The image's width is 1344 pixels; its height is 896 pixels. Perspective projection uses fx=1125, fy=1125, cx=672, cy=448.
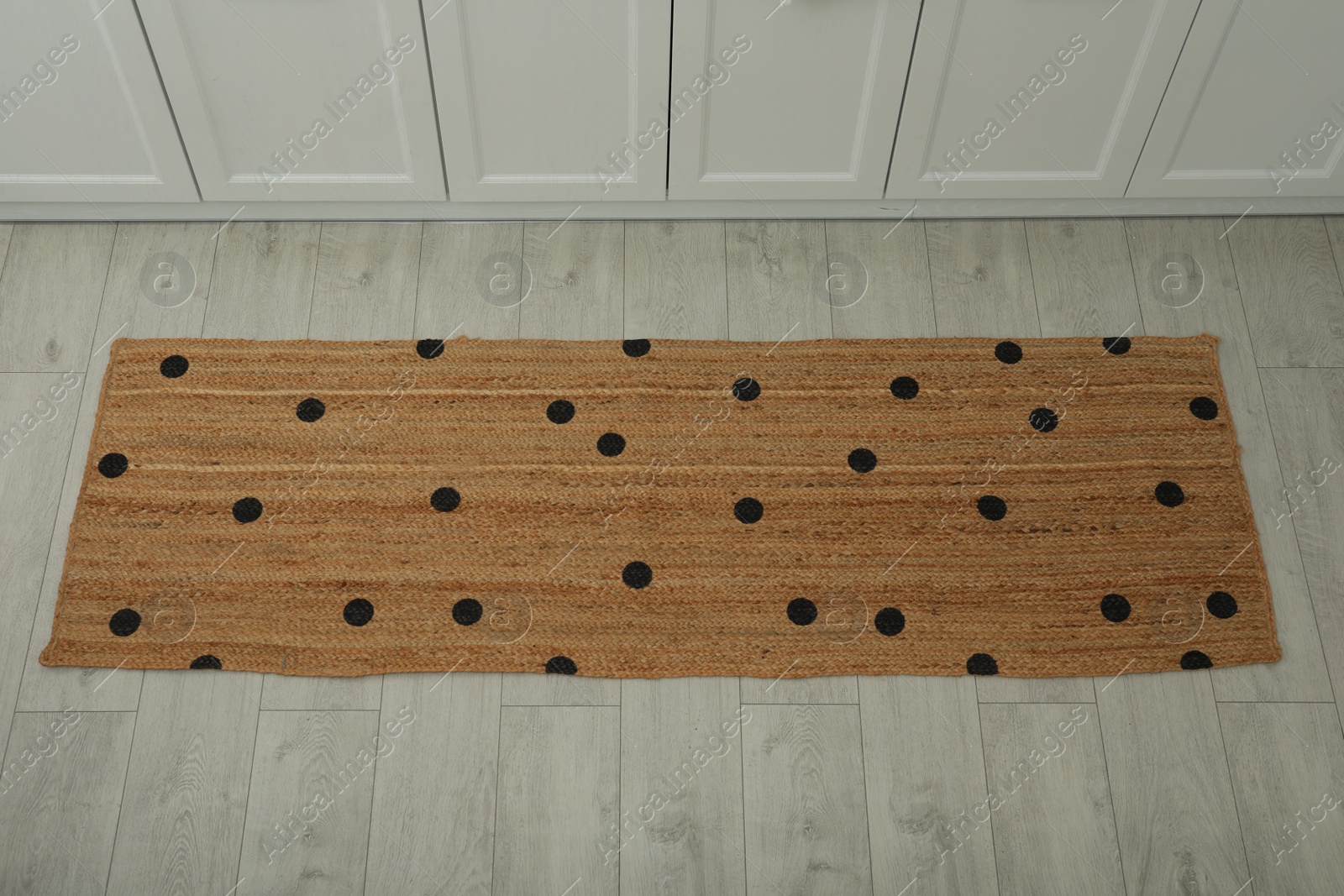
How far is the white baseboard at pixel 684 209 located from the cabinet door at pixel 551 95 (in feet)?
0.26

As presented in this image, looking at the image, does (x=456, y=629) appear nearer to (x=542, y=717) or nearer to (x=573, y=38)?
(x=542, y=717)

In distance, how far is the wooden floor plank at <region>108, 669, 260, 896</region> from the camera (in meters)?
1.95

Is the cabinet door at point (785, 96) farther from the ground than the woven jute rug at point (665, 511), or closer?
farther from the ground

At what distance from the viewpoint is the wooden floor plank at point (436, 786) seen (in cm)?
197

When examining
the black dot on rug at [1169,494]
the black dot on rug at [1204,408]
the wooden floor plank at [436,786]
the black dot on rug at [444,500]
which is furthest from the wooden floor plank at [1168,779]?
the black dot on rug at [444,500]

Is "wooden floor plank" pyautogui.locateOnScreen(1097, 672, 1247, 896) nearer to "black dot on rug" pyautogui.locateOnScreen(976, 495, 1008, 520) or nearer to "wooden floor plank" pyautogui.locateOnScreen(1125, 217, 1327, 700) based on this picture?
"wooden floor plank" pyautogui.locateOnScreen(1125, 217, 1327, 700)

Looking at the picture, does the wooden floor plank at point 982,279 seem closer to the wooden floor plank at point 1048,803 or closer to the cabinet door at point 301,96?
the wooden floor plank at point 1048,803

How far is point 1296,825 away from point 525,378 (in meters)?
1.72

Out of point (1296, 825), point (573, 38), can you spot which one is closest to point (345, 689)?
point (573, 38)

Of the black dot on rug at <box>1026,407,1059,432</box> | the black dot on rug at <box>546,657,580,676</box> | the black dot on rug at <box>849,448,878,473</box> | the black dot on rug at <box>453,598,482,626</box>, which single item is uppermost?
the black dot on rug at <box>1026,407,1059,432</box>

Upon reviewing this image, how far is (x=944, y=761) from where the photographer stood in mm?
2076

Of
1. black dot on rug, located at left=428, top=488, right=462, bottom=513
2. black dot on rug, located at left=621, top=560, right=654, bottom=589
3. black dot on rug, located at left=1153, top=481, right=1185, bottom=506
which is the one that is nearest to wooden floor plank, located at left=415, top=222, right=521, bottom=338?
black dot on rug, located at left=428, top=488, right=462, bottom=513

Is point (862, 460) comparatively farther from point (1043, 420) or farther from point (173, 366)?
point (173, 366)

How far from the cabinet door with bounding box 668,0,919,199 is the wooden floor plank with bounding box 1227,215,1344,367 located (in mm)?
906
